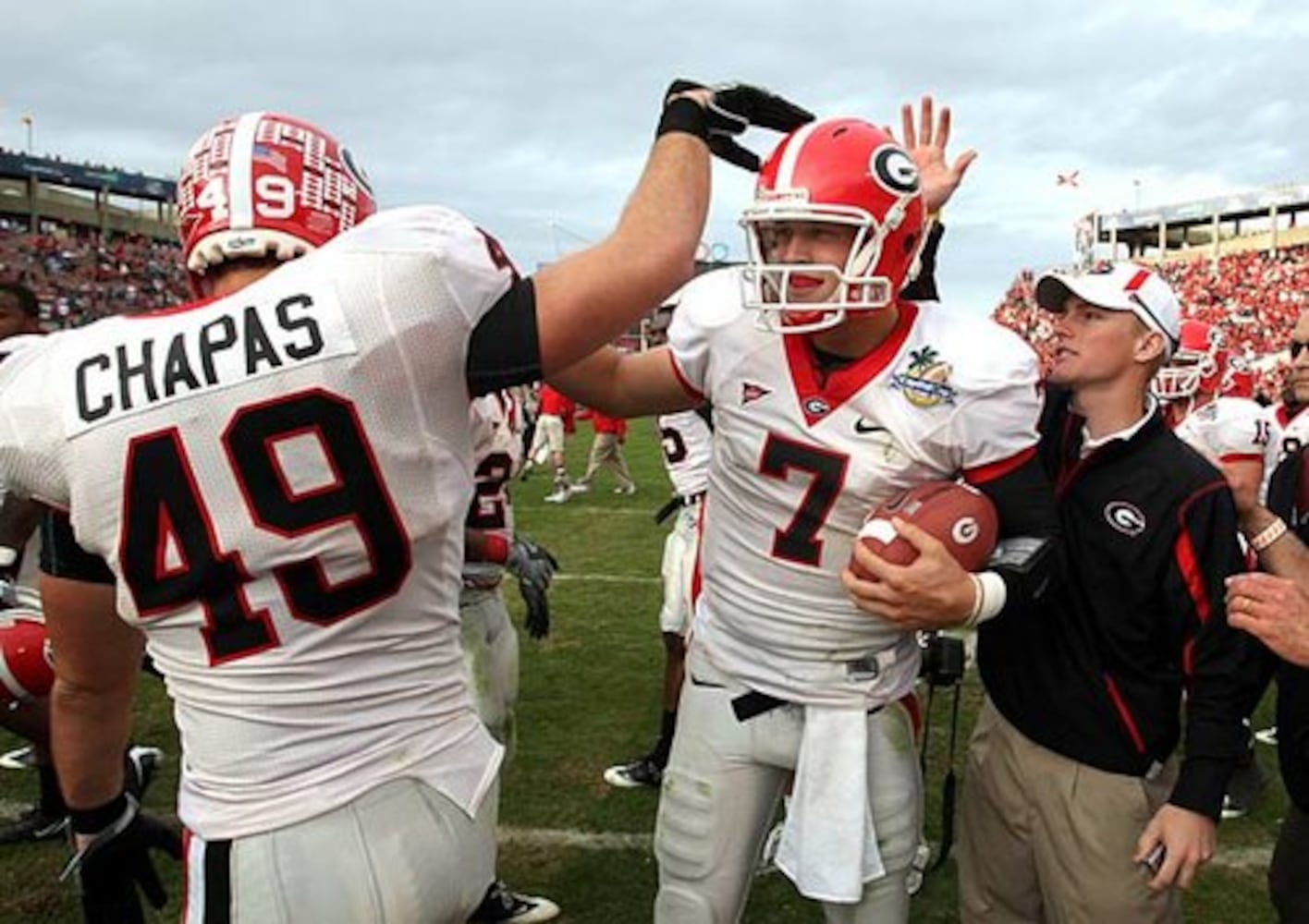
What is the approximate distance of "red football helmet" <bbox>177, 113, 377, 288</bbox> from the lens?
65.9 inches

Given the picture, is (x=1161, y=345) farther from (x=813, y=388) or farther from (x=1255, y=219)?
(x=1255, y=219)

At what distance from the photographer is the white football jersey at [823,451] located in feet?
7.91

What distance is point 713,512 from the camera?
2719 millimetres

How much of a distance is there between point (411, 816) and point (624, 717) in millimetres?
4212

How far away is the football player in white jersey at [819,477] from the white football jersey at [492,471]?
1.23 meters

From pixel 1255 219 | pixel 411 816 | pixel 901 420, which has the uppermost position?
pixel 1255 219

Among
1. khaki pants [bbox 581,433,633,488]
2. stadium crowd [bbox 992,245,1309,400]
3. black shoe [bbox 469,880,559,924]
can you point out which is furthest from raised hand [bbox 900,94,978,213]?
stadium crowd [bbox 992,245,1309,400]

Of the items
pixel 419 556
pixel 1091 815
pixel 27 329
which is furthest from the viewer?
pixel 27 329

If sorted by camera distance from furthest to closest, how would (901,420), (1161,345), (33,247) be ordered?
(33,247), (1161,345), (901,420)

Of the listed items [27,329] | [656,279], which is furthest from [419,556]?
[27,329]

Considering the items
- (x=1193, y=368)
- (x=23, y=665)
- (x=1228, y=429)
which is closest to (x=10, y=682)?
(x=23, y=665)

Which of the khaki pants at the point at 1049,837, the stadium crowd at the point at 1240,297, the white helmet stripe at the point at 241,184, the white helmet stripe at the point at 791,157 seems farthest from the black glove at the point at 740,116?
the stadium crowd at the point at 1240,297

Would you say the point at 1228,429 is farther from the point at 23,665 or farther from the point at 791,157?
the point at 23,665

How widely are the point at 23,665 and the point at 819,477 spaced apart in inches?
110
